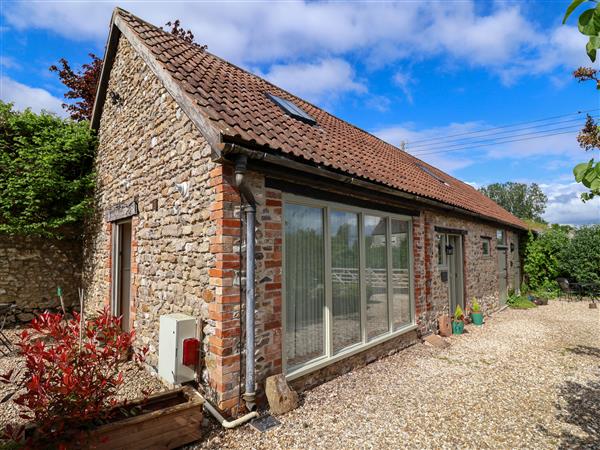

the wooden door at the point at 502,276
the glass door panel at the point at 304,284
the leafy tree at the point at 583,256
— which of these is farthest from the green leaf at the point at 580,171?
the leafy tree at the point at 583,256

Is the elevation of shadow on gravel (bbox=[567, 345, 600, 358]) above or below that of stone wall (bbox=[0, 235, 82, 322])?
below

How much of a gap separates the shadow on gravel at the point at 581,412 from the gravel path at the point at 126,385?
16.2ft

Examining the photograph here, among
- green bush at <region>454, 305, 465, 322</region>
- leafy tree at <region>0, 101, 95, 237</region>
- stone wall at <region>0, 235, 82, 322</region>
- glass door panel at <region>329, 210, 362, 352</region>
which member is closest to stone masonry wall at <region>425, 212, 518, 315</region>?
green bush at <region>454, 305, 465, 322</region>

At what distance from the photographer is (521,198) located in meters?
52.0

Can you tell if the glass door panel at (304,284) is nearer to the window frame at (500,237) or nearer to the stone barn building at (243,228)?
the stone barn building at (243,228)

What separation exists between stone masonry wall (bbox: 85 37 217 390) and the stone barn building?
0.03m

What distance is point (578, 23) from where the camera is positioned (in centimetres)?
157

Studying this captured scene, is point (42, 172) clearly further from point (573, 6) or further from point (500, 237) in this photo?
point (500, 237)

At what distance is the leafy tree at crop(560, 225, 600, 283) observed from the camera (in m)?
13.9

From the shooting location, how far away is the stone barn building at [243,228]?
3807 millimetres

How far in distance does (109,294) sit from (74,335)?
382 centimetres

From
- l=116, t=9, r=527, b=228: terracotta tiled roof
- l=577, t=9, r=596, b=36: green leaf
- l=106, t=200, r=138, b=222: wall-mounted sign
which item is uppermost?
l=116, t=9, r=527, b=228: terracotta tiled roof

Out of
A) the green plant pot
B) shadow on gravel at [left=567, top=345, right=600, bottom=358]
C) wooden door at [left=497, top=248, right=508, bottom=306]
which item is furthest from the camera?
wooden door at [left=497, top=248, right=508, bottom=306]

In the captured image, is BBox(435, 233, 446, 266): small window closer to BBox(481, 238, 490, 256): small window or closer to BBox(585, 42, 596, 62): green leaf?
BBox(481, 238, 490, 256): small window
